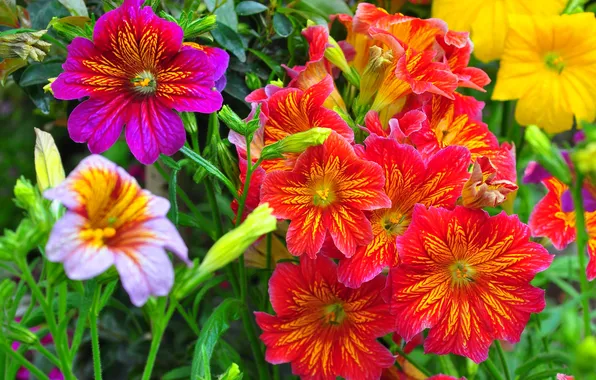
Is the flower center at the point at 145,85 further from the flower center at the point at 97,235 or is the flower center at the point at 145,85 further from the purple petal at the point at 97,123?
the flower center at the point at 97,235

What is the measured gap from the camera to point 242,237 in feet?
1.57

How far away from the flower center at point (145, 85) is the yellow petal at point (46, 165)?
10cm

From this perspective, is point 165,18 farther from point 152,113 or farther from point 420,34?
point 420,34

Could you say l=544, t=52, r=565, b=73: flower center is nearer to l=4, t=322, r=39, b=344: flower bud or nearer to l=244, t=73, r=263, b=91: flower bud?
l=244, t=73, r=263, b=91: flower bud

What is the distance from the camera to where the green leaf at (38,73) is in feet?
2.38

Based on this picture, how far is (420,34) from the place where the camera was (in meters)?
0.70

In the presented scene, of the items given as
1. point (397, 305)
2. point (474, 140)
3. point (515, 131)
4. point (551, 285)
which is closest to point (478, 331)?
point (397, 305)

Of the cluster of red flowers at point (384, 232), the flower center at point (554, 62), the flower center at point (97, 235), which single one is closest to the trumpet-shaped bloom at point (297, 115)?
the cluster of red flowers at point (384, 232)

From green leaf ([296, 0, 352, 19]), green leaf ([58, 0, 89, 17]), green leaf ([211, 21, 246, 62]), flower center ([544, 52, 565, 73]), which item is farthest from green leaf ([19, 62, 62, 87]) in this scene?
flower center ([544, 52, 565, 73])

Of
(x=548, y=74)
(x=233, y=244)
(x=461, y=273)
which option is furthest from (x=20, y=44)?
(x=548, y=74)

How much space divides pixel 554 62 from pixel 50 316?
0.66 metres

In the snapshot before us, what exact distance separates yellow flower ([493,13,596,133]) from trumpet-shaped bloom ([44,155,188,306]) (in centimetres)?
52

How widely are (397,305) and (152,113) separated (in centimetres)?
27

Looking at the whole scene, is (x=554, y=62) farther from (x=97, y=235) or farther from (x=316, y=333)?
(x=97, y=235)
